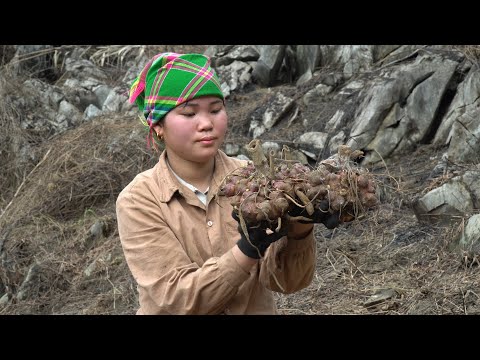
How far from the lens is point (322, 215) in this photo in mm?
2299

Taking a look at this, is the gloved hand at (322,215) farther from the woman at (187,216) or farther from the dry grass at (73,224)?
the dry grass at (73,224)

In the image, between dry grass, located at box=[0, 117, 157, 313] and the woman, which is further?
dry grass, located at box=[0, 117, 157, 313]

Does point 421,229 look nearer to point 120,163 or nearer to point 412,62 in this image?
point 412,62

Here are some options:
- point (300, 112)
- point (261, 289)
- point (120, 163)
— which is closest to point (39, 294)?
point (120, 163)

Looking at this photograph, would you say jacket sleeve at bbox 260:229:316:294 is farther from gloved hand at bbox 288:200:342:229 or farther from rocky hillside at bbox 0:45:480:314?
rocky hillside at bbox 0:45:480:314

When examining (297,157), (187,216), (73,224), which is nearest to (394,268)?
(297,157)

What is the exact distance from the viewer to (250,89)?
27.3 ft

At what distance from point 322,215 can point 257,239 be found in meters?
0.22

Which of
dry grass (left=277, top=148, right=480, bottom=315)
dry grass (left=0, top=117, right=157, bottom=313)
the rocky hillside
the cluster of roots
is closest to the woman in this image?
the cluster of roots

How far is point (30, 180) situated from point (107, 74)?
7.44 feet

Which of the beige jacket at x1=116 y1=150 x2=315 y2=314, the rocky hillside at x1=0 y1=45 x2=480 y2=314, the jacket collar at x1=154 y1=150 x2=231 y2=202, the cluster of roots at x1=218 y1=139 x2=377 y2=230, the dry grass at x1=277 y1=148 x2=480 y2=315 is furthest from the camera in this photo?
the rocky hillside at x1=0 y1=45 x2=480 y2=314

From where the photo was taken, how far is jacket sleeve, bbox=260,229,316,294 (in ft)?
8.13

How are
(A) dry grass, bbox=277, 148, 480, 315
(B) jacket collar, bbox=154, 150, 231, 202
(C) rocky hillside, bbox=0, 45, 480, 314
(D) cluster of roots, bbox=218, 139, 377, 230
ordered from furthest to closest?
(C) rocky hillside, bbox=0, 45, 480, 314, (A) dry grass, bbox=277, 148, 480, 315, (B) jacket collar, bbox=154, 150, 231, 202, (D) cluster of roots, bbox=218, 139, 377, 230

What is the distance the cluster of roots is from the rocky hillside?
4.53ft
